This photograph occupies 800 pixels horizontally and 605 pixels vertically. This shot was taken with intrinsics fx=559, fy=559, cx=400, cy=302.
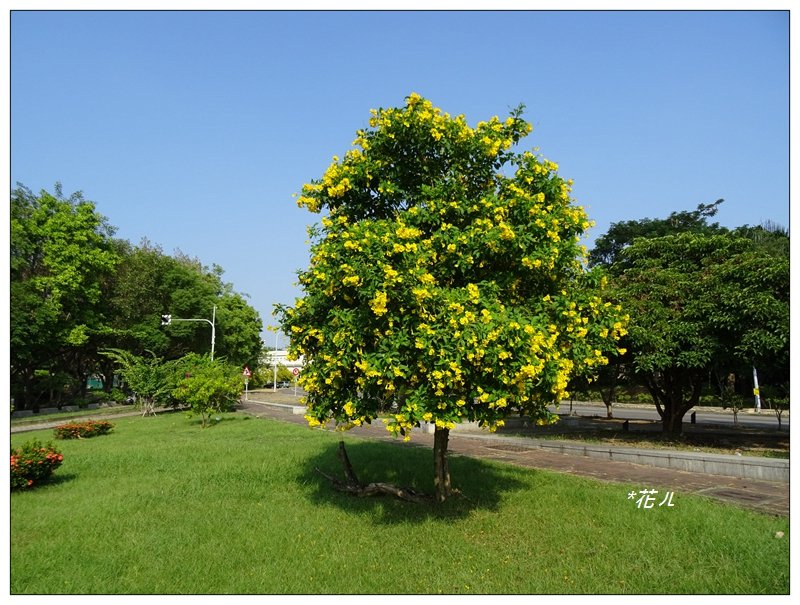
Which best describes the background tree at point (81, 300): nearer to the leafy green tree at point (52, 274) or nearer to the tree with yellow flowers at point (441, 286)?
the leafy green tree at point (52, 274)

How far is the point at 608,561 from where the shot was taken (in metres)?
6.50

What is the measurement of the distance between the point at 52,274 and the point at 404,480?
28255 mm

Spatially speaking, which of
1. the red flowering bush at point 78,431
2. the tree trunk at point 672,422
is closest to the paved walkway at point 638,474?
the tree trunk at point 672,422

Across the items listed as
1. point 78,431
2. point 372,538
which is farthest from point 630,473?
point 78,431

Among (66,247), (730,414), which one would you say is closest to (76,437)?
(66,247)

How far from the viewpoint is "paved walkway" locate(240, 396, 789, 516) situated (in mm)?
9570

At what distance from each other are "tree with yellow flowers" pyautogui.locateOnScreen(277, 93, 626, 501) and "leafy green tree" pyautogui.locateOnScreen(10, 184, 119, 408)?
2571 cm

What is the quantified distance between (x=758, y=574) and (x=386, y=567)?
4033 millimetres

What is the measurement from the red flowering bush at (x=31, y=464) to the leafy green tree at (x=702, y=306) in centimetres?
1393

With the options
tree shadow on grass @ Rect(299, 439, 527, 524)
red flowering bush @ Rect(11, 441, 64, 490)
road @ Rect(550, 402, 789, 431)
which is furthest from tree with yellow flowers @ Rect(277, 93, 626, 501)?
road @ Rect(550, 402, 789, 431)

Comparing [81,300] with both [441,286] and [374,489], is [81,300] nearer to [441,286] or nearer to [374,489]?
[374,489]

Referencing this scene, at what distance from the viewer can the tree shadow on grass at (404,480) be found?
8867 mm

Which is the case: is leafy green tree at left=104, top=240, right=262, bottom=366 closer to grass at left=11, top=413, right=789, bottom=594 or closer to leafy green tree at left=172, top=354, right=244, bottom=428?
leafy green tree at left=172, top=354, right=244, bottom=428

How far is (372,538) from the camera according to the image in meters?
7.59
